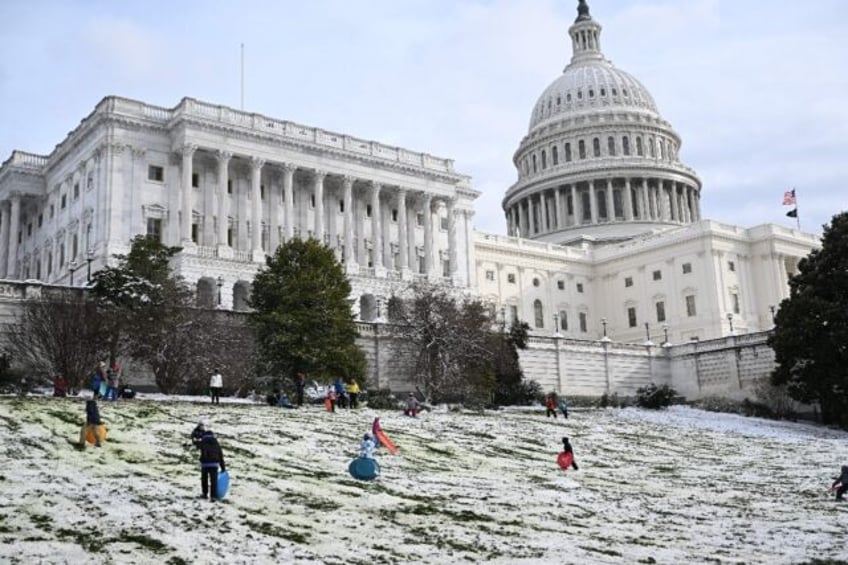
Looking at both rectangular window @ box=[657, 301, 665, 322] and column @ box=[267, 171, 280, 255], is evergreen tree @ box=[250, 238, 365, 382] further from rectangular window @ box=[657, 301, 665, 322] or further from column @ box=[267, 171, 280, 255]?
rectangular window @ box=[657, 301, 665, 322]

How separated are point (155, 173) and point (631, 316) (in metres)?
56.6

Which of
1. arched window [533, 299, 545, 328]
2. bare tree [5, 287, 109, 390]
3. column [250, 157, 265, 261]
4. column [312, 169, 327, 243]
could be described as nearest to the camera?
bare tree [5, 287, 109, 390]

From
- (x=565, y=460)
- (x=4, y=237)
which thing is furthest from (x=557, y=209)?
(x=565, y=460)

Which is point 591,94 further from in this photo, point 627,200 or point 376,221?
point 376,221

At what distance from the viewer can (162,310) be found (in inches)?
1895

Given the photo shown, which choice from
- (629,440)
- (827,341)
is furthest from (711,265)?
(629,440)

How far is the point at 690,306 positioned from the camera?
102938 millimetres

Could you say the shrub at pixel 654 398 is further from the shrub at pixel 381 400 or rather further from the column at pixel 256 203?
the column at pixel 256 203

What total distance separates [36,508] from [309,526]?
5205 millimetres

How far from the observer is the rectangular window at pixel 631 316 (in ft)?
358

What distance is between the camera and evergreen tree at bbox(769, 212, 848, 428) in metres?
54.7

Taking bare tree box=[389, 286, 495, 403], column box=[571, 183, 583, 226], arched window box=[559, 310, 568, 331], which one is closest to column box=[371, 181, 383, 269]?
bare tree box=[389, 286, 495, 403]

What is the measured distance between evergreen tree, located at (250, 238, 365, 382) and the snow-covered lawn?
1064 centimetres

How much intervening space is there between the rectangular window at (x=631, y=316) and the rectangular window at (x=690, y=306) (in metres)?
7.54
